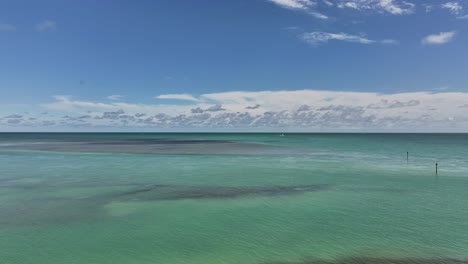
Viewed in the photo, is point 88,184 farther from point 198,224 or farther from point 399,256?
point 399,256

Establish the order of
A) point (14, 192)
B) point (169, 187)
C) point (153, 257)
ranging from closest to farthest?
point (153, 257), point (14, 192), point (169, 187)

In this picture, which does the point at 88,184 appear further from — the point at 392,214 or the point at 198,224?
the point at 392,214

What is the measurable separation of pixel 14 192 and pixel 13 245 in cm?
1138

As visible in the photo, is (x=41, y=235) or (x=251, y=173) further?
(x=251, y=173)

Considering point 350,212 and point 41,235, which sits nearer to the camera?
point 41,235

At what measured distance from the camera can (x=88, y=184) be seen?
947 inches

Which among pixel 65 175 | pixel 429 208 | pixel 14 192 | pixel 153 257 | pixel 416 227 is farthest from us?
pixel 65 175

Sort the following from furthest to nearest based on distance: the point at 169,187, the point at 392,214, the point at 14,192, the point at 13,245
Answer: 1. the point at 169,187
2. the point at 14,192
3. the point at 392,214
4. the point at 13,245

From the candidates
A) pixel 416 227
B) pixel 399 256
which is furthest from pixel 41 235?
pixel 416 227

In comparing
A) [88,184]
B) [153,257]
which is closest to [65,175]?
[88,184]

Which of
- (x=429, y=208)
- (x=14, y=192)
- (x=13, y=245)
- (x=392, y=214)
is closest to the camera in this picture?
(x=13, y=245)

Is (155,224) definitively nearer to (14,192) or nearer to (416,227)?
(416,227)

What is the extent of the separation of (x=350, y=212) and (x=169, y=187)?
12493mm

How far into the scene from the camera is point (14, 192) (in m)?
21.0
